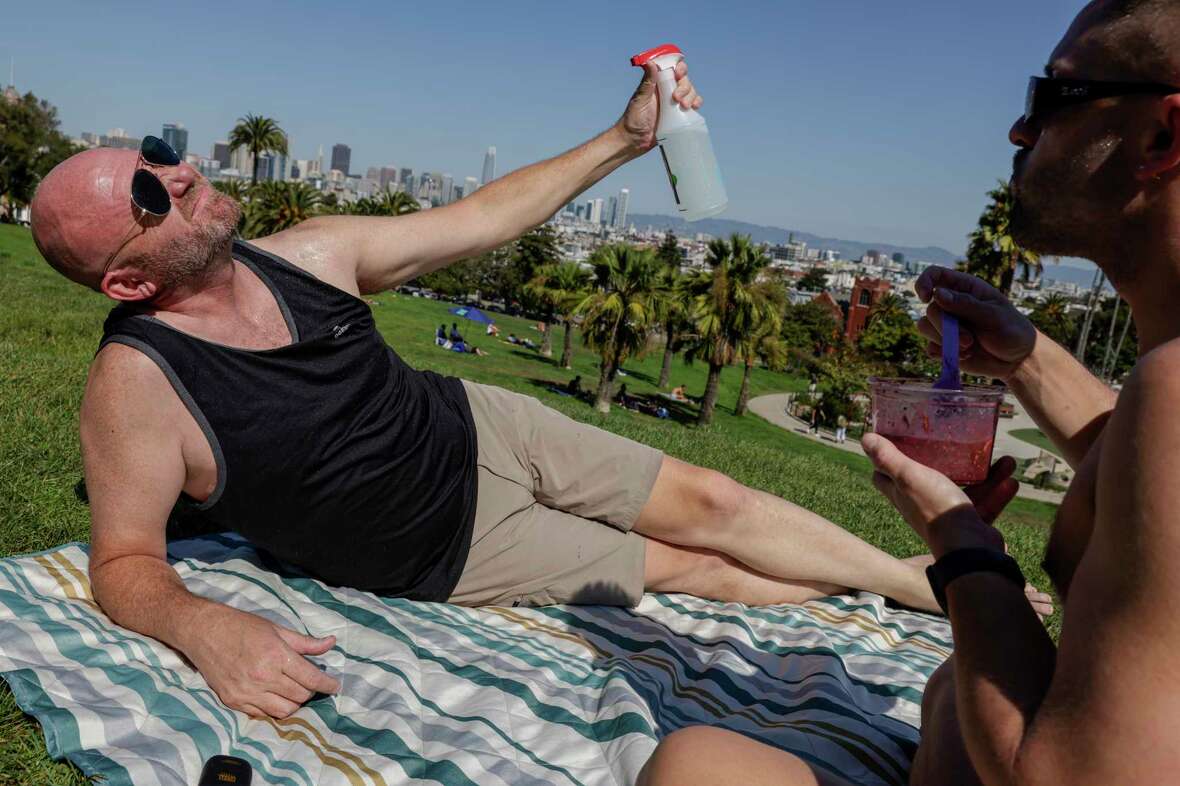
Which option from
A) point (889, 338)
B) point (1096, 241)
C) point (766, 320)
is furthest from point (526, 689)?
point (889, 338)

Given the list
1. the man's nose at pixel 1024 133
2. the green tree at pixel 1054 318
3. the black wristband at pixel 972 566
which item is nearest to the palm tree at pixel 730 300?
the green tree at pixel 1054 318

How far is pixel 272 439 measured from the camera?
9.09ft

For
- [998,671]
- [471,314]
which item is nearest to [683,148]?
[998,671]

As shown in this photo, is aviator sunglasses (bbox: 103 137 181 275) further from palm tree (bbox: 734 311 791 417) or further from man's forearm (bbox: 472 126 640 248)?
palm tree (bbox: 734 311 791 417)

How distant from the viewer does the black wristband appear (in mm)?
1486

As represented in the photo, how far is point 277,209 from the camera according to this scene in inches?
1901

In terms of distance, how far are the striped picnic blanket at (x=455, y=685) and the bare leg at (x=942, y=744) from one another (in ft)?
0.99

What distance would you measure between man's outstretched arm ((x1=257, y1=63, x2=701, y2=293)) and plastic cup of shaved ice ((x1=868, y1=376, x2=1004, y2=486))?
6.01 ft

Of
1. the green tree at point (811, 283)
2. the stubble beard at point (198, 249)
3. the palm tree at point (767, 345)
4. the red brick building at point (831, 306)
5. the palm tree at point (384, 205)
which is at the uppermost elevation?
the green tree at point (811, 283)

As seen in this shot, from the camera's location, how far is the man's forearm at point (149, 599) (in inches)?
98.7

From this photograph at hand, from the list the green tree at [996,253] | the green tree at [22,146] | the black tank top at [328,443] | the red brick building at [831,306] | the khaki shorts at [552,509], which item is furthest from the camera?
the red brick building at [831,306]

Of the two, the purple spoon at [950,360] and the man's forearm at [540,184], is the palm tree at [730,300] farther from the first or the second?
the purple spoon at [950,360]

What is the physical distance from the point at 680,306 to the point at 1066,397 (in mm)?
41119

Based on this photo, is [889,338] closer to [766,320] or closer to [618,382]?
[618,382]
